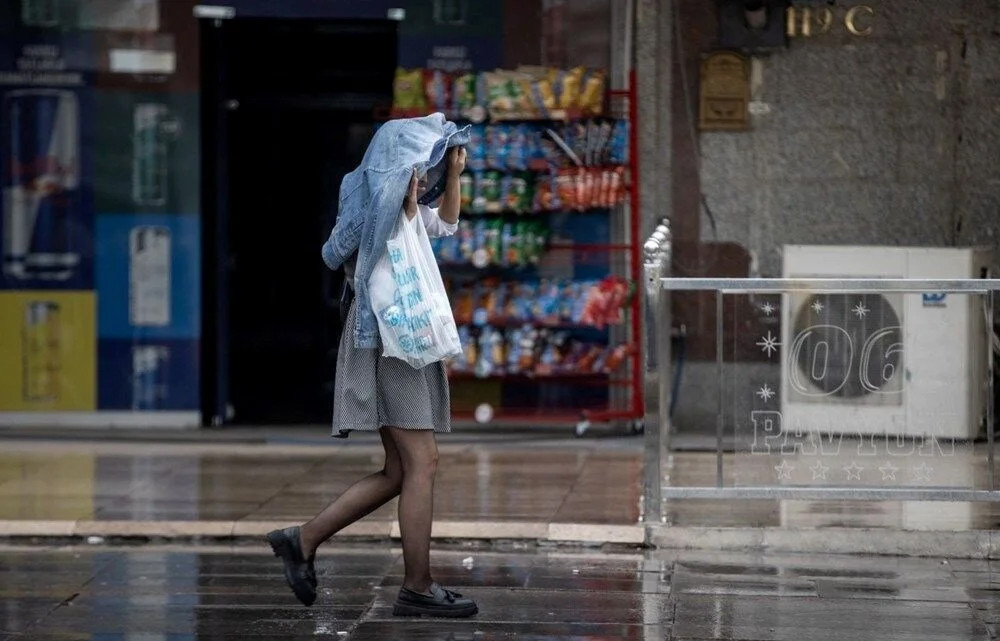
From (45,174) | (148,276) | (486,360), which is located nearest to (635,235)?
(486,360)

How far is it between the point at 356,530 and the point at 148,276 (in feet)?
13.7

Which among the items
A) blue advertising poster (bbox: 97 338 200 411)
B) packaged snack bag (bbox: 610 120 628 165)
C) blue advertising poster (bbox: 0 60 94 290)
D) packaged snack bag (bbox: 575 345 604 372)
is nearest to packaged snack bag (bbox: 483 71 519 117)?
packaged snack bag (bbox: 610 120 628 165)

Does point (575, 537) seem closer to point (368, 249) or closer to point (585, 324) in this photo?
point (368, 249)

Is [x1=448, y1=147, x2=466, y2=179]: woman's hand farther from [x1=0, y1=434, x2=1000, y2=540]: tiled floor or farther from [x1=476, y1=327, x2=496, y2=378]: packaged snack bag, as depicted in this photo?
[x1=476, y1=327, x2=496, y2=378]: packaged snack bag

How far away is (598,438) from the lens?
11406mm

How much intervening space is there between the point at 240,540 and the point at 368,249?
2451 millimetres

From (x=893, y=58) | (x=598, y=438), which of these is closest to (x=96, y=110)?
(x=598, y=438)

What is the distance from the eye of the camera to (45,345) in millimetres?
11828

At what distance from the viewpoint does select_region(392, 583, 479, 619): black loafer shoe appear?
652cm

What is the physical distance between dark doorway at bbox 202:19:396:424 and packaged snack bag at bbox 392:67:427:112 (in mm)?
555

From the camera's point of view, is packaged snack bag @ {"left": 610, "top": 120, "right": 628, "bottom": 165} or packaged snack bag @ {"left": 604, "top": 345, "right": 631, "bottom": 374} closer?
packaged snack bag @ {"left": 610, "top": 120, "right": 628, "bottom": 165}

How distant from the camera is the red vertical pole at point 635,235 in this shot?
36.7ft

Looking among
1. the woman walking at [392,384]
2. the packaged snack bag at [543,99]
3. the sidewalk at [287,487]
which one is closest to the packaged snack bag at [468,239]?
the packaged snack bag at [543,99]

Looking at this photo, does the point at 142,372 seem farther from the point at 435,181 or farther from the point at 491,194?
the point at 435,181
